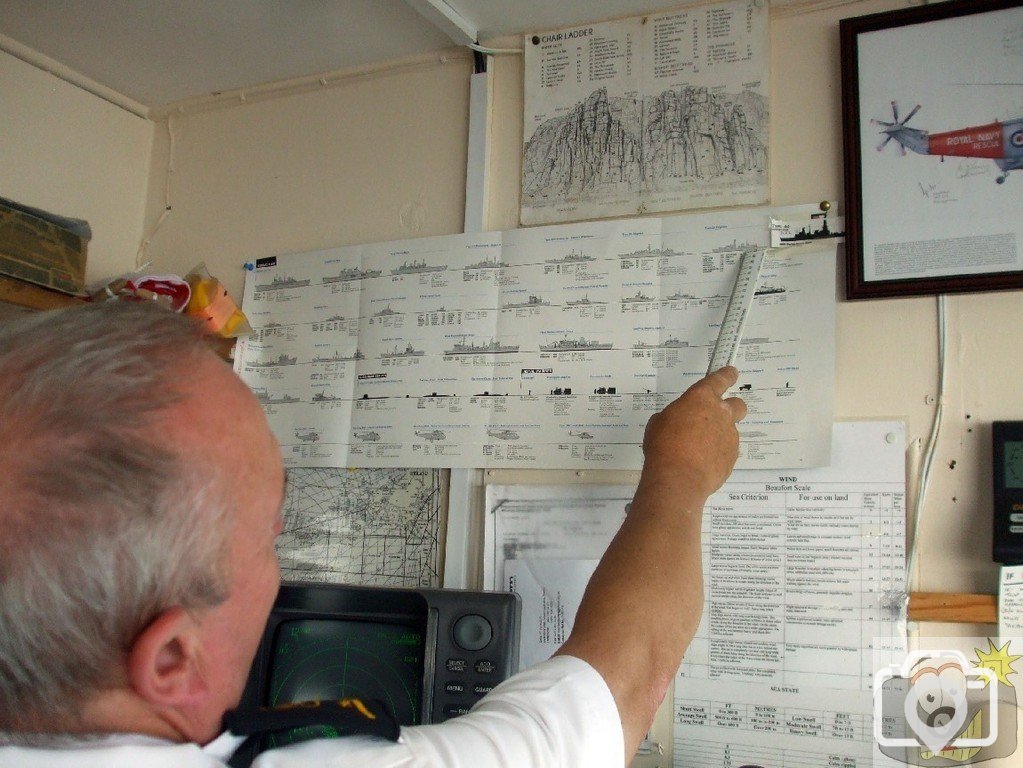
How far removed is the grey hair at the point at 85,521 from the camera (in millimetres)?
505

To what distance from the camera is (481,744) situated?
24.8 inches

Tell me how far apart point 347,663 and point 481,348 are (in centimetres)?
50

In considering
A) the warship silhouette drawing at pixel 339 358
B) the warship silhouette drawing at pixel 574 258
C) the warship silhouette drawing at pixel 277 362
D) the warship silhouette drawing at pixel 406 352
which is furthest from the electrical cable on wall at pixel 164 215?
the warship silhouette drawing at pixel 574 258

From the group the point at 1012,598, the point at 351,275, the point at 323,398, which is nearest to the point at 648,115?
the point at 351,275

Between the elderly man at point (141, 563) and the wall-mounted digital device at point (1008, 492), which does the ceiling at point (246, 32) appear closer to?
the wall-mounted digital device at point (1008, 492)

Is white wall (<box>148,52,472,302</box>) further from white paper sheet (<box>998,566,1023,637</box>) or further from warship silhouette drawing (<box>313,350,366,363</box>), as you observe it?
white paper sheet (<box>998,566,1023,637</box>)

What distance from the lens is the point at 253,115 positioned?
160 centimetres

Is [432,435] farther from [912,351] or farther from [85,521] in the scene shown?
[85,521]

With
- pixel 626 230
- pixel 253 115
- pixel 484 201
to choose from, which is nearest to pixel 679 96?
pixel 626 230

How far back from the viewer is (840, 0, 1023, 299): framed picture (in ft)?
3.40

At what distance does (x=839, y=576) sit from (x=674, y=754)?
32cm

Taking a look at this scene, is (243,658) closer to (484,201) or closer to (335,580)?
(335,580)

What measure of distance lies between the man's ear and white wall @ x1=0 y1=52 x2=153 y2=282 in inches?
48.7

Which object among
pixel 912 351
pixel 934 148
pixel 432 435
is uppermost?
pixel 934 148
